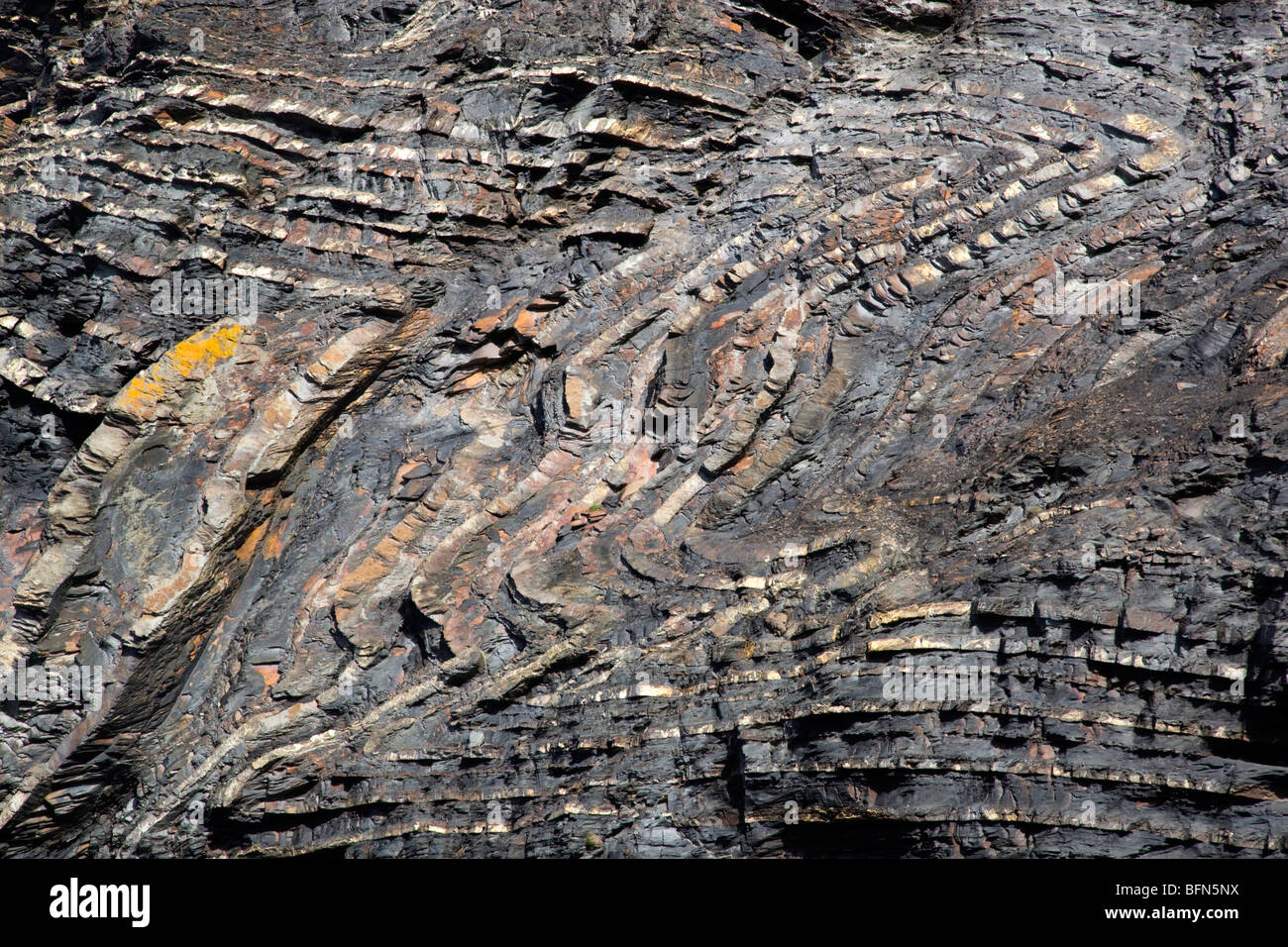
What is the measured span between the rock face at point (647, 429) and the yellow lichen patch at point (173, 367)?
0.21 feet

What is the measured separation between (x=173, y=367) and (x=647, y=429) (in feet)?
16.1

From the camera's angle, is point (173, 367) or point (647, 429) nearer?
point (647, 429)

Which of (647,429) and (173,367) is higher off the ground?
(173,367)

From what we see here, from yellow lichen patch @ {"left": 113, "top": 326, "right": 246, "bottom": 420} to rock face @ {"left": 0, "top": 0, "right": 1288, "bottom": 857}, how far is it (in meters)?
0.06

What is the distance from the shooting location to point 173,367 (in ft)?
29.3

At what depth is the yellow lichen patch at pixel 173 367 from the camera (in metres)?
8.85

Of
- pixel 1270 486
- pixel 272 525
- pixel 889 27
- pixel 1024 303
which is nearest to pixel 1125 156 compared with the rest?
pixel 1024 303

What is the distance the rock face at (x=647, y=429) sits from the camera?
6.46 m

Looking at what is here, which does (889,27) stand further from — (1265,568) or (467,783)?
(467,783)

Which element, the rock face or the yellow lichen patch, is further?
the yellow lichen patch

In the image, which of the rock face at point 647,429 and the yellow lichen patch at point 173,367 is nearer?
the rock face at point 647,429

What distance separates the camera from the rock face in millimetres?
6461

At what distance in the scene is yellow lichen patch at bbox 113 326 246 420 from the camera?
885 cm

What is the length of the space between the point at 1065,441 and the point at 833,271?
9.22 ft
